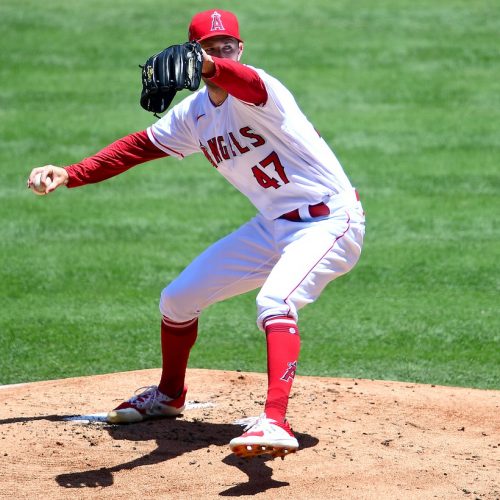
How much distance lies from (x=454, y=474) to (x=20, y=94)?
9.06 m

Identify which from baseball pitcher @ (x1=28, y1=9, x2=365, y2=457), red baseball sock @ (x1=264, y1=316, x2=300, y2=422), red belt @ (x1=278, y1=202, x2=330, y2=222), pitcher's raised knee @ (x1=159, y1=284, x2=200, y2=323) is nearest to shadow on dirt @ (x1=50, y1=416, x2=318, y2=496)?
baseball pitcher @ (x1=28, y1=9, x2=365, y2=457)

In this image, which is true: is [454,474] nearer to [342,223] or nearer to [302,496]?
[302,496]

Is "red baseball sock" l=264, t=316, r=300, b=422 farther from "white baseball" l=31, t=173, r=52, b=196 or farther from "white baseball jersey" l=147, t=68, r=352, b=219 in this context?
"white baseball" l=31, t=173, r=52, b=196

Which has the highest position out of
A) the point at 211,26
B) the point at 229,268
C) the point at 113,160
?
the point at 211,26

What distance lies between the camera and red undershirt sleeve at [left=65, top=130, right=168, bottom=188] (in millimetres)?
4969

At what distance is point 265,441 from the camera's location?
157 inches

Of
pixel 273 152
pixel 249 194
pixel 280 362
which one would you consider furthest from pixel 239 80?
pixel 280 362

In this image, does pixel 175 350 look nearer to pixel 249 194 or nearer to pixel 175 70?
pixel 249 194

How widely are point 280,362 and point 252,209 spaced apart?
17.6 feet

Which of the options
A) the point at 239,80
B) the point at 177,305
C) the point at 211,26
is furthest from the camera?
the point at 177,305

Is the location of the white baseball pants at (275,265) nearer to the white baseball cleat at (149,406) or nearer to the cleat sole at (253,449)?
the white baseball cleat at (149,406)

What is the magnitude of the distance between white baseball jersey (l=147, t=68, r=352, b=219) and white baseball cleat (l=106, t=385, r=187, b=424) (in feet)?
3.58

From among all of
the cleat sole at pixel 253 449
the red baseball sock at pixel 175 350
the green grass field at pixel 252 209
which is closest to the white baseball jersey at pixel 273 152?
the red baseball sock at pixel 175 350

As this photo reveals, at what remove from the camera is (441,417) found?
5188 millimetres
